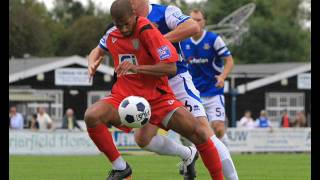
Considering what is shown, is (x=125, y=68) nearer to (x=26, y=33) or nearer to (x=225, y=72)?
(x=225, y=72)

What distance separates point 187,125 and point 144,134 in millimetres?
1385

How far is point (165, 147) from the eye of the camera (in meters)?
11.5

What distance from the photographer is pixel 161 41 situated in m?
9.69

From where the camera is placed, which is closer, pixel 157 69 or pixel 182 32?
pixel 157 69

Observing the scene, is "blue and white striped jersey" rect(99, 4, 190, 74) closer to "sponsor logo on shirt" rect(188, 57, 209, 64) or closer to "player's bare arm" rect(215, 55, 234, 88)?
"player's bare arm" rect(215, 55, 234, 88)

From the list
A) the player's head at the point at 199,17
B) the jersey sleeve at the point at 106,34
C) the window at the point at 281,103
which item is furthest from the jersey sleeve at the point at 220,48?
the window at the point at 281,103

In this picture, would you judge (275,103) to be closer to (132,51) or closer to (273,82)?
(273,82)

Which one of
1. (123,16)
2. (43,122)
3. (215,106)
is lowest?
(43,122)

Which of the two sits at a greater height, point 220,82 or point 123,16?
point 123,16

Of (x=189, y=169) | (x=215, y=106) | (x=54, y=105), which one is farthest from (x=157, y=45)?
(x=54, y=105)

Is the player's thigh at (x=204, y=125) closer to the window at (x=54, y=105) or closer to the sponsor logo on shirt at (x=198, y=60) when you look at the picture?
the sponsor logo on shirt at (x=198, y=60)

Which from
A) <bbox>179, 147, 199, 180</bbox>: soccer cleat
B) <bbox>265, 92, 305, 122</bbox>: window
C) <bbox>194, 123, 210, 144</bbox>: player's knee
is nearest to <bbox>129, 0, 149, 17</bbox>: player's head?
<bbox>194, 123, 210, 144</bbox>: player's knee
